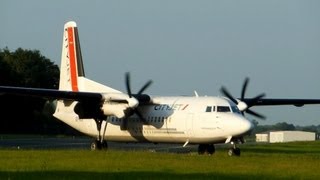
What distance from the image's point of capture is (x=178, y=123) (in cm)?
3809

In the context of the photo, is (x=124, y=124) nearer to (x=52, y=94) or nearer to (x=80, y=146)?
(x=52, y=94)

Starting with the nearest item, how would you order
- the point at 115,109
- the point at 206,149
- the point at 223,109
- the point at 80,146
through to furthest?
the point at 223,109 < the point at 206,149 < the point at 115,109 < the point at 80,146

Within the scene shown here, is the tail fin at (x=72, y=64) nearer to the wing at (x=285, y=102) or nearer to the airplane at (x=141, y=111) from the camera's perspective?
the airplane at (x=141, y=111)

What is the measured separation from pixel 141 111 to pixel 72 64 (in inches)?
254

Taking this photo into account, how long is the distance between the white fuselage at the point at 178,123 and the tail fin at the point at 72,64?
6.09 ft

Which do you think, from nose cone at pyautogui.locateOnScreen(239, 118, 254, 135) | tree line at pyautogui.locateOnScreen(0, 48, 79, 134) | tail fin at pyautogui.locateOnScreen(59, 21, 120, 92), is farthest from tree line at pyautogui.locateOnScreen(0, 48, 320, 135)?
nose cone at pyautogui.locateOnScreen(239, 118, 254, 135)

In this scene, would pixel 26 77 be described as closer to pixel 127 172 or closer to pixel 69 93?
pixel 69 93

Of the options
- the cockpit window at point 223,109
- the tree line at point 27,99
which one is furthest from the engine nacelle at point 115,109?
the tree line at point 27,99

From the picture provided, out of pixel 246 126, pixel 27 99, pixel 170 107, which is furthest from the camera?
pixel 27 99

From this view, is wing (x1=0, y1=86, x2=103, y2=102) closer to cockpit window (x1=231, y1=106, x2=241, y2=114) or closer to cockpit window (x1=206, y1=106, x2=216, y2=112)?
cockpit window (x1=206, y1=106, x2=216, y2=112)

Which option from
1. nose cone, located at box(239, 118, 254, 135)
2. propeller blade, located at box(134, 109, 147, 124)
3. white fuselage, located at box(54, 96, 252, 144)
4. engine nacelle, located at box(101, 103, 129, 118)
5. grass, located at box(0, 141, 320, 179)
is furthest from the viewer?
propeller blade, located at box(134, 109, 147, 124)

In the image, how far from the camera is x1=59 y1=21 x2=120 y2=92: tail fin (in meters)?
44.5

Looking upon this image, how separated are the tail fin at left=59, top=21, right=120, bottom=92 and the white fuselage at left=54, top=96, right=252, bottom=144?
1.86m

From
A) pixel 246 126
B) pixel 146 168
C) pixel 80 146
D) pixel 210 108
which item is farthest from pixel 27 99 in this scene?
pixel 146 168
